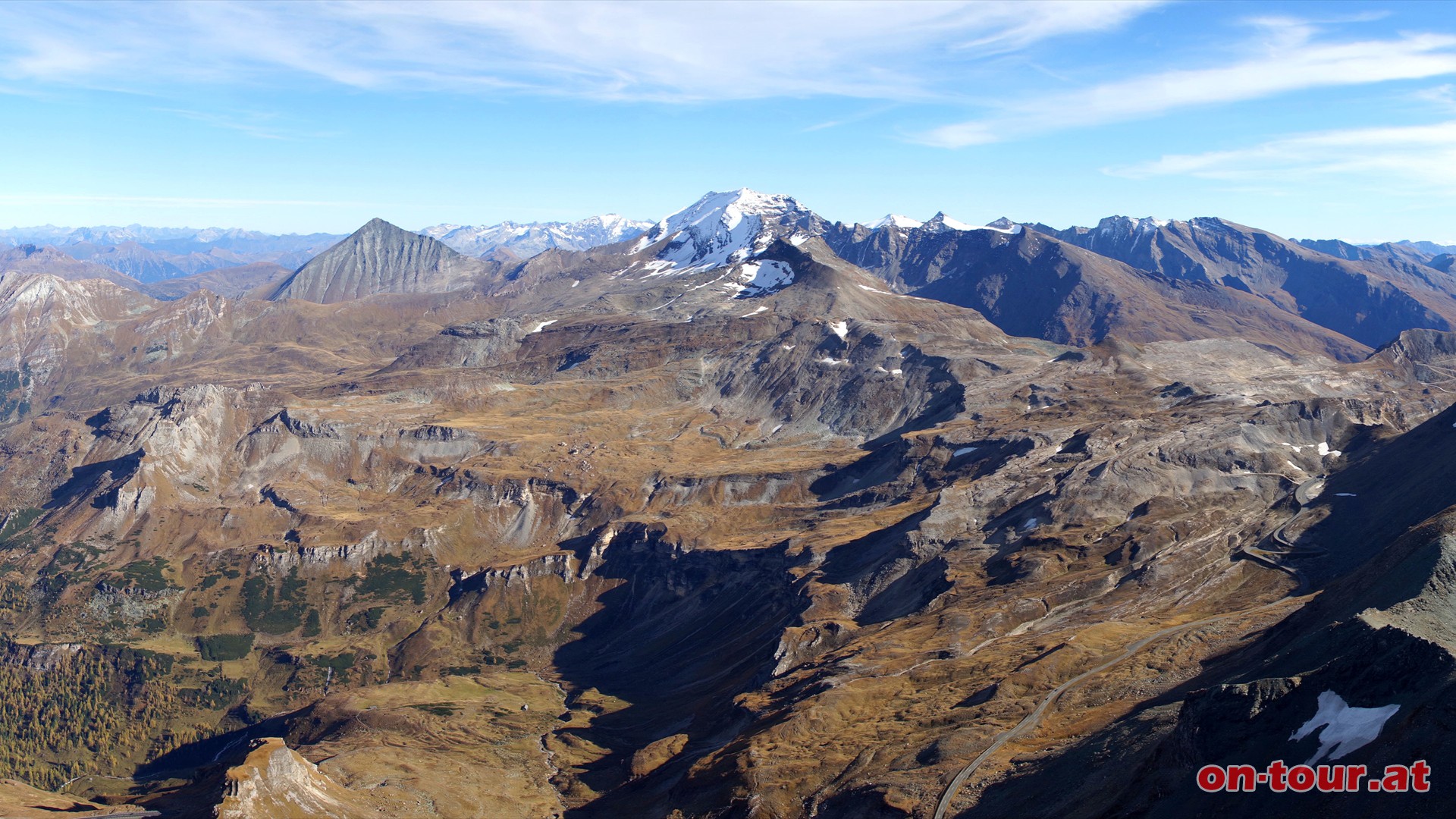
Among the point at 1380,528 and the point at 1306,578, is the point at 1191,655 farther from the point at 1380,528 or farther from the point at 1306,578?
the point at 1380,528

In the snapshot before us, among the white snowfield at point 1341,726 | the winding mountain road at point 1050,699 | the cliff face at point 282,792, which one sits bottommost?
the cliff face at point 282,792

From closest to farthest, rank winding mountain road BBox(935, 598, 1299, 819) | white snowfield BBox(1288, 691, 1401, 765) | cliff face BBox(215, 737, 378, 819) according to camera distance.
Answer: white snowfield BBox(1288, 691, 1401, 765), winding mountain road BBox(935, 598, 1299, 819), cliff face BBox(215, 737, 378, 819)

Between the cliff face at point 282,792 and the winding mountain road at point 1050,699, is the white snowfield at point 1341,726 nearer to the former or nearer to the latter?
the winding mountain road at point 1050,699

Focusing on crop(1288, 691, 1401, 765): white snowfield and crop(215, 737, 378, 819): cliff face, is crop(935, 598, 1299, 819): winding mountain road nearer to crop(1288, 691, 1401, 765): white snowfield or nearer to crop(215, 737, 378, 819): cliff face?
crop(1288, 691, 1401, 765): white snowfield

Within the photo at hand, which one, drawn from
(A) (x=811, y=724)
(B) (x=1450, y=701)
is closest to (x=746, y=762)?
(A) (x=811, y=724)

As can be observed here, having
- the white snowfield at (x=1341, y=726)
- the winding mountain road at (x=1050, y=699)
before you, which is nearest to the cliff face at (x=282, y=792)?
the winding mountain road at (x=1050, y=699)

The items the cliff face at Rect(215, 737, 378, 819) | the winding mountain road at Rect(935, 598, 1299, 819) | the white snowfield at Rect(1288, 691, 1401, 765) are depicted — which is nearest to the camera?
the white snowfield at Rect(1288, 691, 1401, 765)

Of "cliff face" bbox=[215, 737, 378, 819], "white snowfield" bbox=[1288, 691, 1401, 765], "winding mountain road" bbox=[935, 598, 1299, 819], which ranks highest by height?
"white snowfield" bbox=[1288, 691, 1401, 765]

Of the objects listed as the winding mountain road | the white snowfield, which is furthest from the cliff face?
the white snowfield
